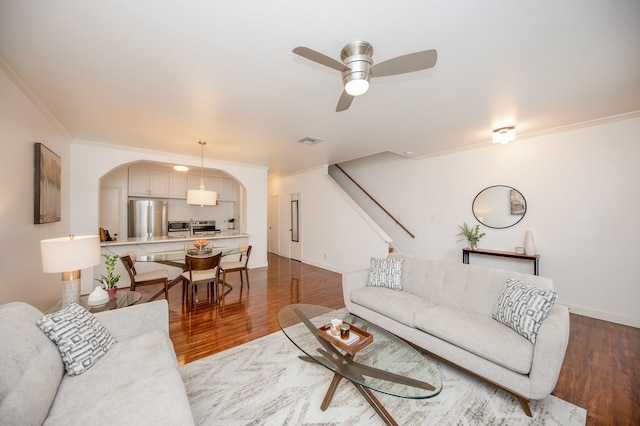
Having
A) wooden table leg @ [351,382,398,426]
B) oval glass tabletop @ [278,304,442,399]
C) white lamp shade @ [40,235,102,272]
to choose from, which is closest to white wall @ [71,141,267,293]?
white lamp shade @ [40,235,102,272]

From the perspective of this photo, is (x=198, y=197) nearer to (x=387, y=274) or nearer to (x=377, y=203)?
(x=387, y=274)

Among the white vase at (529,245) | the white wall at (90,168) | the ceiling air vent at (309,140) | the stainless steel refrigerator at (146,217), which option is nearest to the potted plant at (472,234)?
the white vase at (529,245)

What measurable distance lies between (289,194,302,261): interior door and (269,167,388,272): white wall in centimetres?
11

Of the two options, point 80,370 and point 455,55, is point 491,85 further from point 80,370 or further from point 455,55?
point 80,370

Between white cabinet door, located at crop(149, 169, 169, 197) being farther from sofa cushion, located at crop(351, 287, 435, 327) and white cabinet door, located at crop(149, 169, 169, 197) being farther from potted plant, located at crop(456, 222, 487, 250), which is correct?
potted plant, located at crop(456, 222, 487, 250)

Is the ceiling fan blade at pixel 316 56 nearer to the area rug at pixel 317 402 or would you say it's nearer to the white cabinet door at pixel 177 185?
the area rug at pixel 317 402

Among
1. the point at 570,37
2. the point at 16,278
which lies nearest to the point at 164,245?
the point at 16,278

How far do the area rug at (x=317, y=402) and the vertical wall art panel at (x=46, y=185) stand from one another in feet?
7.36

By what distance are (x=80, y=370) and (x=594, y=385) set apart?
364 centimetres

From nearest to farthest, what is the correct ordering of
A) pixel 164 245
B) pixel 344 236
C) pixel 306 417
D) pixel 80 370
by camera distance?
pixel 80 370 → pixel 306 417 → pixel 164 245 → pixel 344 236

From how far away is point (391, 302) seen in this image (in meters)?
2.50

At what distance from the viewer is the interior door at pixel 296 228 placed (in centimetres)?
682

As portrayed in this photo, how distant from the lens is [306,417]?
162 centimetres

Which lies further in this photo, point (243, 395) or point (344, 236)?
point (344, 236)
